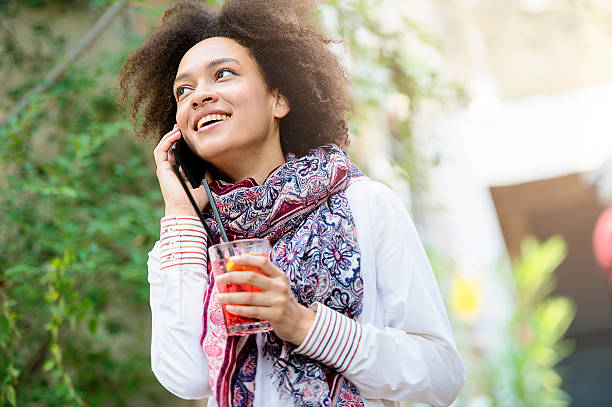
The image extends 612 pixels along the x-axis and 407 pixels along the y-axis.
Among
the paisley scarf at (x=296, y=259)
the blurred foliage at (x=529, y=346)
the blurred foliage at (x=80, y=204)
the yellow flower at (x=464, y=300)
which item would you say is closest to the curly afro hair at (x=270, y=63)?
the paisley scarf at (x=296, y=259)

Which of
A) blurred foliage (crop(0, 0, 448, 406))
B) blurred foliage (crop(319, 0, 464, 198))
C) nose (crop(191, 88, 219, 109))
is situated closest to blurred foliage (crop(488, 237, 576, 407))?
blurred foliage (crop(319, 0, 464, 198))

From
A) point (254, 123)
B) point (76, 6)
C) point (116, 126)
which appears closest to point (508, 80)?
point (76, 6)

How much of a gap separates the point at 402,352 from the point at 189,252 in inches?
18.9

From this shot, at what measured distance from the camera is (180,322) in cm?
135

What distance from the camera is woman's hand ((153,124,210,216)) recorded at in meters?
1.45

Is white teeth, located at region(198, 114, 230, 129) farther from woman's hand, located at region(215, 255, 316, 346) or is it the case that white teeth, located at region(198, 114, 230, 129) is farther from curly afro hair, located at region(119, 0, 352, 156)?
woman's hand, located at region(215, 255, 316, 346)

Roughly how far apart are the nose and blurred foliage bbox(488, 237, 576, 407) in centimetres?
473

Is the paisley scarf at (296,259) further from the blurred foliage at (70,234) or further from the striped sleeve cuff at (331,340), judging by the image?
the blurred foliage at (70,234)

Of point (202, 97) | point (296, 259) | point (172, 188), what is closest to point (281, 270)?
point (296, 259)

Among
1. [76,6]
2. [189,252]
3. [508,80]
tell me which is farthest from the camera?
[508,80]

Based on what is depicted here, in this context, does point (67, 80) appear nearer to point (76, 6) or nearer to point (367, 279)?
point (76, 6)

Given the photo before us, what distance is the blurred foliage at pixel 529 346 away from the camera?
5.57 meters

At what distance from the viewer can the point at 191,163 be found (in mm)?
1590

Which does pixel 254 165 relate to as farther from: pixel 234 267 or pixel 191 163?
pixel 234 267
